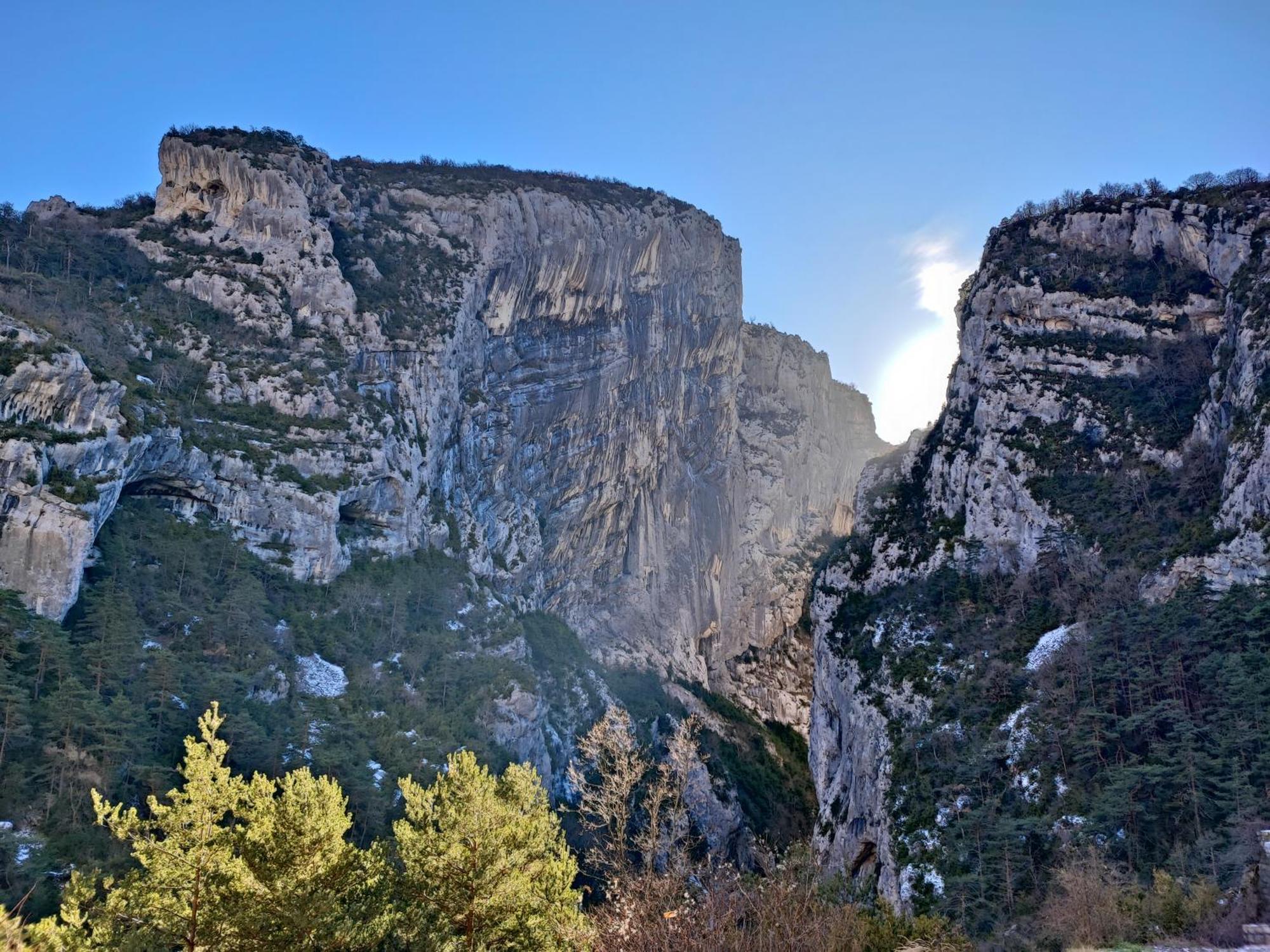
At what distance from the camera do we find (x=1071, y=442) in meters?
47.6

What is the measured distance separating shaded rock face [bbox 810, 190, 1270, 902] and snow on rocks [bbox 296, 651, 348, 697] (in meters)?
27.3

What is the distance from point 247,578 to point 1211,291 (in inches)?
2117

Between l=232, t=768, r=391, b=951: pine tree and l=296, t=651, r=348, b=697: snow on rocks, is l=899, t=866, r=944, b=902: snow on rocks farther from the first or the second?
l=296, t=651, r=348, b=697: snow on rocks

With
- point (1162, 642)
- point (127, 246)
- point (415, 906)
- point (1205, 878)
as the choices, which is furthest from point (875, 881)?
point (127, 246)

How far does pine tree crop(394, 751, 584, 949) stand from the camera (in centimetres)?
2300

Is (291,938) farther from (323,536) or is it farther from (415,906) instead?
(323,536)

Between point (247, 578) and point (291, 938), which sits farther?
point (247, 578)

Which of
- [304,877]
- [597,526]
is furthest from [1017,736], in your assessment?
[597,526]

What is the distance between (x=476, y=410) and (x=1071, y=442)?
42.6m

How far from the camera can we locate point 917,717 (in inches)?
1671

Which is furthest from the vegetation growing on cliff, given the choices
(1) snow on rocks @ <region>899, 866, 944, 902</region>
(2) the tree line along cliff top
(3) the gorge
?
(2) the tree line along cliff top

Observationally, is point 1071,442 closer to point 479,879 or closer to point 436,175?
point 479,879

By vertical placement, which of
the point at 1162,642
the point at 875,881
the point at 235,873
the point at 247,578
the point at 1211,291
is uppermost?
the point at 1211,291

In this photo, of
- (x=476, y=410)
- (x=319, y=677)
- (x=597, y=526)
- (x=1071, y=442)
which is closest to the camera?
(x=319, y=677)
